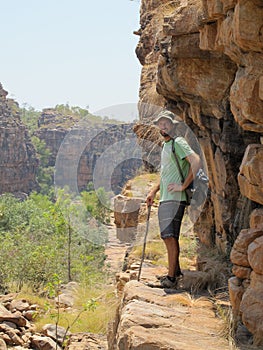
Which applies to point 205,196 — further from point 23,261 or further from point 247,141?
point 23,261

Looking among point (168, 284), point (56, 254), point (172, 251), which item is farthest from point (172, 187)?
point (56, 254)

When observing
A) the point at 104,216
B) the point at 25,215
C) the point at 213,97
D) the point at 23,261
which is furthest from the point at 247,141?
the point at 25,215

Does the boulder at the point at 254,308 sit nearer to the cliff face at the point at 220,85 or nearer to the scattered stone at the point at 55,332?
the cliff face at the point at 220,85

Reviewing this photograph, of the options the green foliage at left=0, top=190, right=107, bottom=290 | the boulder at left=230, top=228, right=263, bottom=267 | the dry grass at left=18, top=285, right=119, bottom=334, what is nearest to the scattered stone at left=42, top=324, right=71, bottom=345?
the dry grass at left=18, top=285, right=119, bottom=334

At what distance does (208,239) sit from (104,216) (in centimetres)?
1718

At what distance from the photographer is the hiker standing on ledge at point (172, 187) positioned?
500 cm

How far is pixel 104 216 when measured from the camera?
2444 centimetres

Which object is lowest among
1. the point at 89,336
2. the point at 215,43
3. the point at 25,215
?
the point at 25,215

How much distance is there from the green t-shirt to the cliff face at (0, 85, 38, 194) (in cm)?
5064

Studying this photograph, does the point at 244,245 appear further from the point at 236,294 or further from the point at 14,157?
the point at 14,157

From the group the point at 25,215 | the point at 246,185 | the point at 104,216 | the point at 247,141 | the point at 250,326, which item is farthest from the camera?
the point at 25,215

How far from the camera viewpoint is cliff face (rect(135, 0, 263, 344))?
12.2ft

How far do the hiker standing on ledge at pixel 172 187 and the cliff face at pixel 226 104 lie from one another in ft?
1.96

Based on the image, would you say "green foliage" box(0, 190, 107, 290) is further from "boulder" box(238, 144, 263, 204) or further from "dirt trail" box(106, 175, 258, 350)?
"boulder" box(238, 144, 263, 204)
